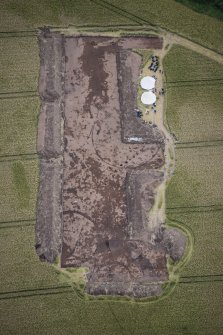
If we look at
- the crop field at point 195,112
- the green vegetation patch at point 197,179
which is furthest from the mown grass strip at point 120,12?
the green vegetation patch at point 197,179

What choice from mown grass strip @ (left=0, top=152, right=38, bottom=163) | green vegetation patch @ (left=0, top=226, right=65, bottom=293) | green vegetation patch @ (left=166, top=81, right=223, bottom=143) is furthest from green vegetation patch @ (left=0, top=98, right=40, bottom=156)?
green vegetation patch @ (left=166, top=81, right=223, bottom=143)

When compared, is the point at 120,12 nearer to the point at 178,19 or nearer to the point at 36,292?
the point at 178,19

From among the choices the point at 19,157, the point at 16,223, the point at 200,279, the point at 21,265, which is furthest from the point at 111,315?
the point at 19,157

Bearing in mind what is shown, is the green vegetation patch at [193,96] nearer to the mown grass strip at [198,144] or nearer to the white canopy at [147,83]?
the mown grass strip at [198,144]

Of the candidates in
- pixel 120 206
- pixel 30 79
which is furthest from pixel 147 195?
pixel 30 79

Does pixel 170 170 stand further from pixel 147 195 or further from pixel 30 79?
pixel 30 79

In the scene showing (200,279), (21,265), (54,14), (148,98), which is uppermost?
(54,14)
